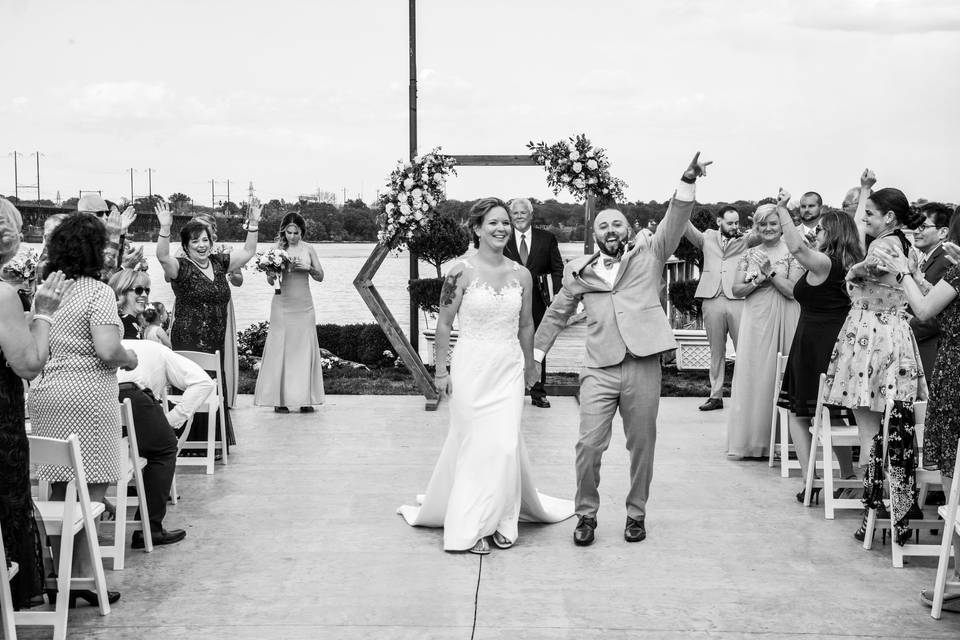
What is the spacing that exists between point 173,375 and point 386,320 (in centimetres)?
496

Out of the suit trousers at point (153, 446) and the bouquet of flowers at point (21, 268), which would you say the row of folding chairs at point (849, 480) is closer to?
the suit trousers at point (153, 446)

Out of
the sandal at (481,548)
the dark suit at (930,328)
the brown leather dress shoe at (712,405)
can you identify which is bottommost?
the brown leather dress shoe at (712,405)

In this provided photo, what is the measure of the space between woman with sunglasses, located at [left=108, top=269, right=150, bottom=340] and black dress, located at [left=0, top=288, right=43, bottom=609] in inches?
102

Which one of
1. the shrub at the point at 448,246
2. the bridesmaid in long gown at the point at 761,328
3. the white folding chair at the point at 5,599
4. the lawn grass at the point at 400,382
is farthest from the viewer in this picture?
the shrub at the point at 448,246

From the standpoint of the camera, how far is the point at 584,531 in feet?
20.1

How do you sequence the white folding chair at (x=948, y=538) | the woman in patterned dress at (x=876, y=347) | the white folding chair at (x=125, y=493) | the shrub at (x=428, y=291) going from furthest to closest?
1. the shrub at (x=428, y=291)
2. the woman in patterned dress at (x=876, y=347)
3. the white folding chair at (x=125, y=493)
4. the white folding chair at (x=948, y=538)

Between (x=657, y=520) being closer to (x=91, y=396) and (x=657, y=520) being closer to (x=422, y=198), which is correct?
(x=91, y=396)

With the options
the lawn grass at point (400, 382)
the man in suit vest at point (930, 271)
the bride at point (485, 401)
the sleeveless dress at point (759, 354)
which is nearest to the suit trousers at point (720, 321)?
the lawn grass at point (400, 382)

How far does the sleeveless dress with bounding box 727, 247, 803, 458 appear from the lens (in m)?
8.27

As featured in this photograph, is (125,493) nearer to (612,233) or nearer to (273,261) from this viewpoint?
(612,233)

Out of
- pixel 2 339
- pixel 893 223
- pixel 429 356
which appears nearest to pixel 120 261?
pixel 2 339

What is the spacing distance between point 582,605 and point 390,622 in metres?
0.95

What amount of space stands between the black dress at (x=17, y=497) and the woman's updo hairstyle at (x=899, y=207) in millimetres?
4952

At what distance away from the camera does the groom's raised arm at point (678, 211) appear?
5707mm
